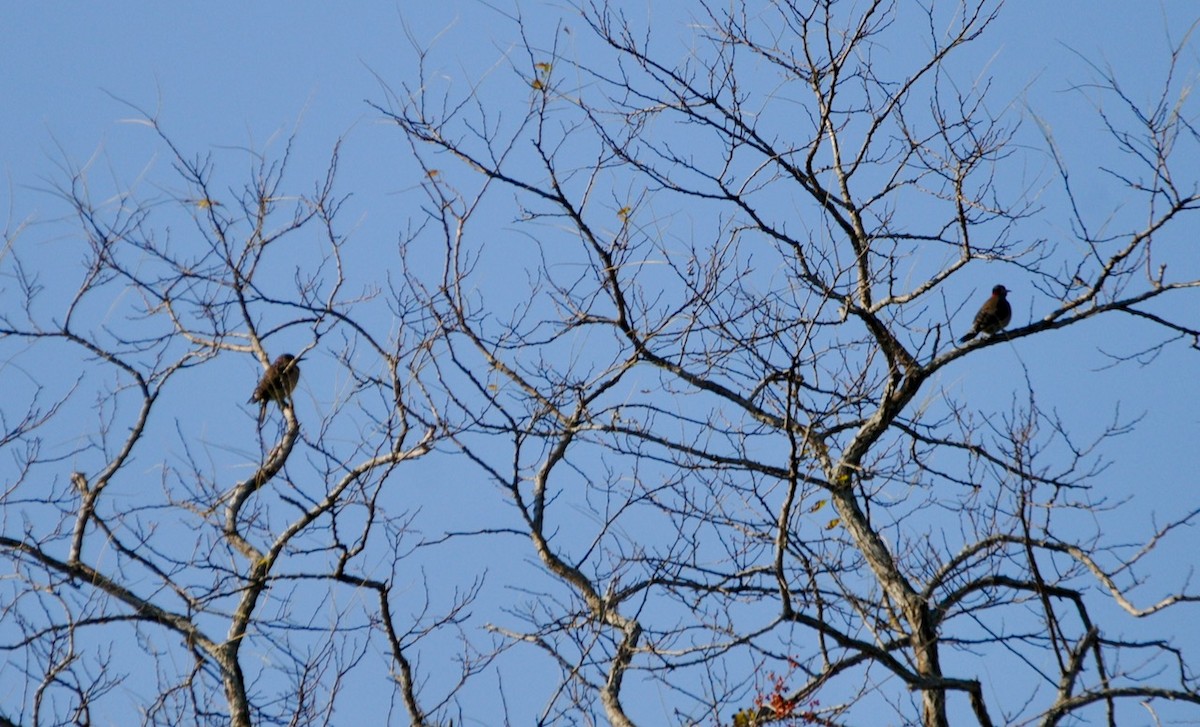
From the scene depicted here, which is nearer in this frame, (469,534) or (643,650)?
(643,650)

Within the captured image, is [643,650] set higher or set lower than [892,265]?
lower

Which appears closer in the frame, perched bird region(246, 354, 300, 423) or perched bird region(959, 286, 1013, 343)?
perched bird region(246, 354, 300, 423)

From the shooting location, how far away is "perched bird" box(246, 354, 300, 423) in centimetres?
549

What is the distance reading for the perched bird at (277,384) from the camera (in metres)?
5.49

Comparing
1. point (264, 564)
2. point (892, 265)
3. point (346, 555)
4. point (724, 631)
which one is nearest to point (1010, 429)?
point (892, 265)

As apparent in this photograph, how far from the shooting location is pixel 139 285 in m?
5.66

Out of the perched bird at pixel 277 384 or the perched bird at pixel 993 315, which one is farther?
the perched bird at pixel 993 315

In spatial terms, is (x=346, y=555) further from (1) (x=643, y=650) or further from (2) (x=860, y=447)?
(2) (x=860, y=447)

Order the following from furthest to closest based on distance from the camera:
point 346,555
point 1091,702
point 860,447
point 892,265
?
point 860,447 < point 892,265 < point 346,555 < point 1091,702

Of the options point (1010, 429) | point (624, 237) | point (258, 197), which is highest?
point (258, 197)

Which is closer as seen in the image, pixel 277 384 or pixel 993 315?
pixel 277 384

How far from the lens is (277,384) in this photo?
6.54 m

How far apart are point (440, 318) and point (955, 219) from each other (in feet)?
6.91

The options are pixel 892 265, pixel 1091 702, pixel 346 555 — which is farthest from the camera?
pixel 892 265
